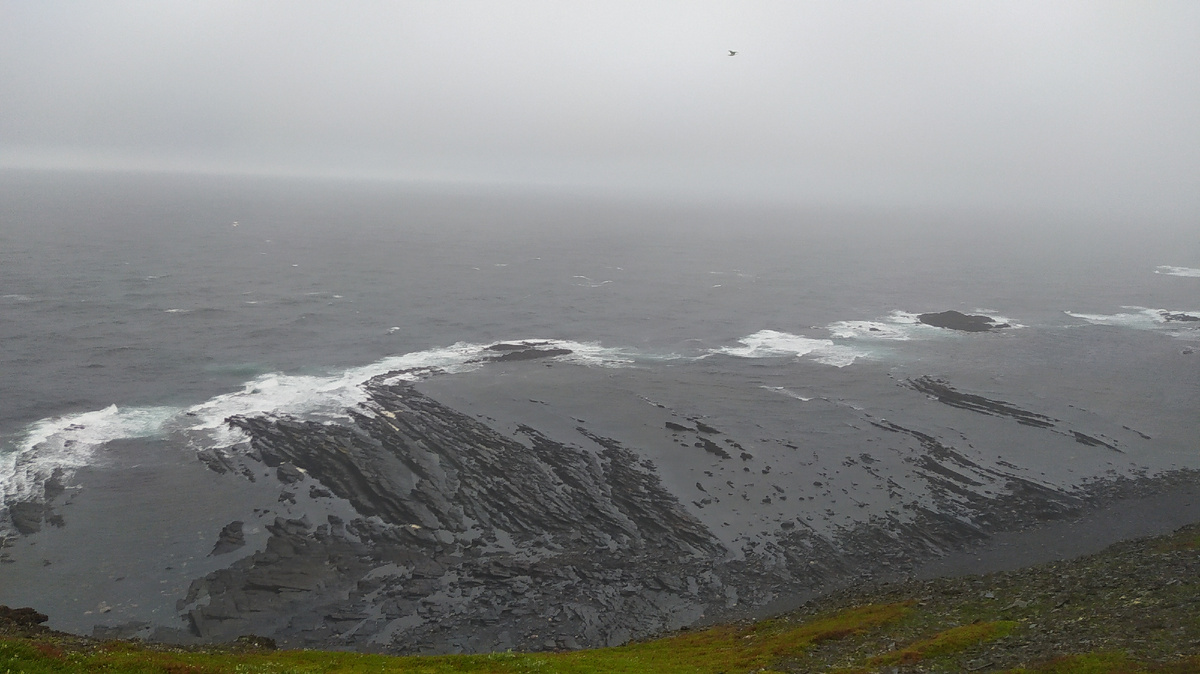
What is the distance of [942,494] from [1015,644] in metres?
28.5

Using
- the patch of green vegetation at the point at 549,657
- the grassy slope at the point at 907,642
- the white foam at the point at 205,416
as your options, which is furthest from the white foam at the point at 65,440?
the patch of green vegetation at the point at 549,657

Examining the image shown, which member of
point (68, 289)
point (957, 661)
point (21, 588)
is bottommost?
point (21, 588)

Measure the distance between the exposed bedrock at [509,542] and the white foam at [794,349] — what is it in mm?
29047

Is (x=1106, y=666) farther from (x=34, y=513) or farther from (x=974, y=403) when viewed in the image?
(x=34, y=513)

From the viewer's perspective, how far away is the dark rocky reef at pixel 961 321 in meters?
123

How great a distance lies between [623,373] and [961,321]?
229 feet

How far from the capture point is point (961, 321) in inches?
4990

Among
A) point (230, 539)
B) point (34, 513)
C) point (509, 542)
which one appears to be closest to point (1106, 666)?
point (509, 542)

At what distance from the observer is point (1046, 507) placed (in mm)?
64750

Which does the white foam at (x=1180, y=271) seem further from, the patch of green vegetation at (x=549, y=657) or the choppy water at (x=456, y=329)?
the patch of green vegetation at (x=549, y=657)

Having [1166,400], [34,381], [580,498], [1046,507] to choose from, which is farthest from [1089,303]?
[34,381]

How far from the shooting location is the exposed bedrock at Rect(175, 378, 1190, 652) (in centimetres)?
4928

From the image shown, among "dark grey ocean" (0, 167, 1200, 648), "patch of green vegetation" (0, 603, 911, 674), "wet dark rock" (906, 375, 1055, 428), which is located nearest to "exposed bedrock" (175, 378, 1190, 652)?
"dark grey ocean" (0, 167, 1200, 648)

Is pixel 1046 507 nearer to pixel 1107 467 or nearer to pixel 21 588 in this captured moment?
pixel 1107 467
